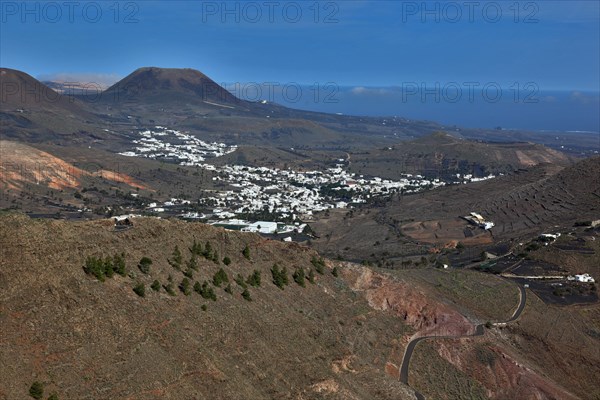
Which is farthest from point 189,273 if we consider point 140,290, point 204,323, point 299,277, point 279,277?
point 299,277

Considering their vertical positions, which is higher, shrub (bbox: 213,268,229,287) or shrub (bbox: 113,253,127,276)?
shrub (bbox: 113,253,127,276)

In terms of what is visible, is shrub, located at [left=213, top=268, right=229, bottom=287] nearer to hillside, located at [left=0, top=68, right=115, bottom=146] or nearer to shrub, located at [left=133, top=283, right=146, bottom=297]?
shrub, located at [left=133, top=283, right=146, bottom=297]

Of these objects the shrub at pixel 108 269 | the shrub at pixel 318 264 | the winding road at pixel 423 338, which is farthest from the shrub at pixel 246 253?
the shrub at pixel 108 269

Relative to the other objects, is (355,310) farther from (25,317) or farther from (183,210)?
(183,210)

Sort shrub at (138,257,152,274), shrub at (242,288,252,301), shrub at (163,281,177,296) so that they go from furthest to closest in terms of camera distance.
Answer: shrub at (242,288,252,301) → shrub at (138,257,152,274) → shrub at (163,281,177,296)

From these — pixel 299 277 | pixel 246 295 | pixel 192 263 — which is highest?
pixel 192 263

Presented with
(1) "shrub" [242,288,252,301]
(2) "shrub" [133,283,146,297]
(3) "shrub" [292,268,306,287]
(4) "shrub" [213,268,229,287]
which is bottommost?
(3) "shrub" [292,268,306,287]

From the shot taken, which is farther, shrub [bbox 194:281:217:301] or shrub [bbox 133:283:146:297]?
shrub [bbox 194:281:217:301]

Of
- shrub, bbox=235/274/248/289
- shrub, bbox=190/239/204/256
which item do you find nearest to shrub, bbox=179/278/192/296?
shrub, bbox=235/274/248/289

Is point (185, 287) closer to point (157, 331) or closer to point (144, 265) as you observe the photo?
point (144, 265)
